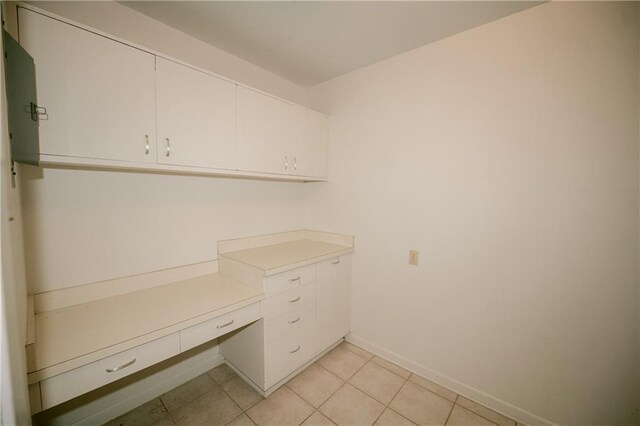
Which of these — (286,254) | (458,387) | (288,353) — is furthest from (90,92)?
(458,387)

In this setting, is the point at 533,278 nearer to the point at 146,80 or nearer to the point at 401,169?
the point at 401,169

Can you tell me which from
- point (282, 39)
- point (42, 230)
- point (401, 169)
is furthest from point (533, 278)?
point (42, 230)

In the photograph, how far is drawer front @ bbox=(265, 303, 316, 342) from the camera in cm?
165

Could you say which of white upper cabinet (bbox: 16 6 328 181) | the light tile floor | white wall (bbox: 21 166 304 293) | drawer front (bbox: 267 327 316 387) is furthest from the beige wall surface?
the light tile floor

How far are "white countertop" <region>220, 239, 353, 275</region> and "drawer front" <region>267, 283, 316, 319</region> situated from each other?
198 millimetres

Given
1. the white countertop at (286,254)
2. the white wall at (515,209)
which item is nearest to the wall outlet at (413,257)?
the white wall at (515,209)

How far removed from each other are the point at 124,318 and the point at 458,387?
7.21 feet

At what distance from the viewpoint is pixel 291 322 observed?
178cm

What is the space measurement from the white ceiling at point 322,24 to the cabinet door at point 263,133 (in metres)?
0.39

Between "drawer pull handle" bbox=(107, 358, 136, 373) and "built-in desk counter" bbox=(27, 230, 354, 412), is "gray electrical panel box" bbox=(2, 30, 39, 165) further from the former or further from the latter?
"drawer pull handle" bbox=(107, 358, 136, 373)

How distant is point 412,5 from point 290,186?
170 cm

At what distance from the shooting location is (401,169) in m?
1.98

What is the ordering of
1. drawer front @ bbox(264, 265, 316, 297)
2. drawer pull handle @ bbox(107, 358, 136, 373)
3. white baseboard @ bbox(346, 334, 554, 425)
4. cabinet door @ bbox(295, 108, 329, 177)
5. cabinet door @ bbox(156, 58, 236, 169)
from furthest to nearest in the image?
cabinet door @ bbox(295, 108, 329, 177) < drawer front @ bbox(264, 265, 316, 297) < white baseboard @ bbox(346, 334, 554, 425) < cabinet door @ bbox(156, 58, 236, 169) < drawer pull handle @ bbox(107, 358, 136, 373)

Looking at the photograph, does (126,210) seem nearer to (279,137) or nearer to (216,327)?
(216,327)
